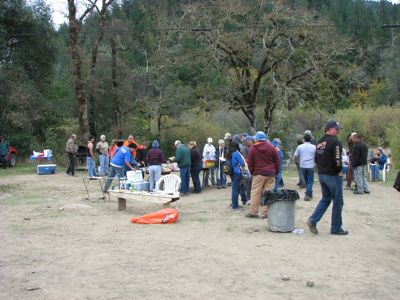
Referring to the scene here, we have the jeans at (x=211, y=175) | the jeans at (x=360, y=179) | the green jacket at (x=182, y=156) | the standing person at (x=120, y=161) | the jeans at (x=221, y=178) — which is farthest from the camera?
the jeans at (x=211, y=175)

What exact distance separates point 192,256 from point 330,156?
9.77 ft

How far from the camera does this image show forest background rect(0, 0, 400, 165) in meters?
19.5

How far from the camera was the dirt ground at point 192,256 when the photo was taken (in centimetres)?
596

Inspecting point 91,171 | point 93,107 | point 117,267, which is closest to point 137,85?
point 93,107

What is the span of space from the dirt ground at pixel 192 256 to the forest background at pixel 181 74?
8.62m

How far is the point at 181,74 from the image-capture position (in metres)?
27.9

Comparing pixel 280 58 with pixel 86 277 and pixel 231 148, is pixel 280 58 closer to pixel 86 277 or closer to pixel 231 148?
pixel 231 148

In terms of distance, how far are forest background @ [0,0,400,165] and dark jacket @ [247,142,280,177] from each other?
8.77 meters

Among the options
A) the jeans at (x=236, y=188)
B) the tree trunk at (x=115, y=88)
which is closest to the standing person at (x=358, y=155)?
the jeans at (x=236, y=188)

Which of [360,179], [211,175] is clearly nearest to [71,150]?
[211,175]

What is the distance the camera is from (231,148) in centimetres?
1175

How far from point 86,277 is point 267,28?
15064 mm

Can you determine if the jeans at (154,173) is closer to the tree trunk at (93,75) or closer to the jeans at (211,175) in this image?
the jeans at (211,175)

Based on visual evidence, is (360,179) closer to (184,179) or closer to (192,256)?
(184,179)
